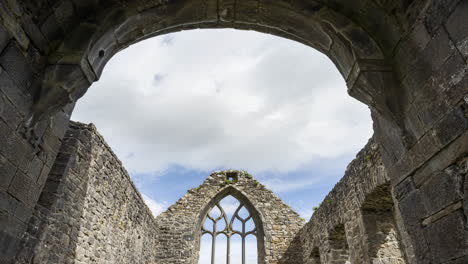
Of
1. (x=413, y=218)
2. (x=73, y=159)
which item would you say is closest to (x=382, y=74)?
(x=413, y=218)

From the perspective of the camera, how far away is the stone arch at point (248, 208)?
40.7 ft

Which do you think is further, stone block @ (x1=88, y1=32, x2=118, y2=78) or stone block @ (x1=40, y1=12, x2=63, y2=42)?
stone block @ (x1=88, y1=32, x2=118, y2=78)

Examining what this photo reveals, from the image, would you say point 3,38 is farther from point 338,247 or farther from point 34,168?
point 338,247

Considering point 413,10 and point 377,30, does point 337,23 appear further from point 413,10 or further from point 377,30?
point 413,10

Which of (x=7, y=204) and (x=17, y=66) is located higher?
(x=17, y=66)

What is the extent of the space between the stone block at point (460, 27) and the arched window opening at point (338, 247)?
7052mm

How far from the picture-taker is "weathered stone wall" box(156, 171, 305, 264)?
11.8m

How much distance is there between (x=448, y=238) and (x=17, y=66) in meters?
3.13

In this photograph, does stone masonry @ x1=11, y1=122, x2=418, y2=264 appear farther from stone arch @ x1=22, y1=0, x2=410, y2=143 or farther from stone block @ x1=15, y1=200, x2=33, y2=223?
stone block @ x1=15, y1=200, x2=33, y2=223

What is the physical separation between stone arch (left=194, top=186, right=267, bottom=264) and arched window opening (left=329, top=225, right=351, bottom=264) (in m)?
4.03

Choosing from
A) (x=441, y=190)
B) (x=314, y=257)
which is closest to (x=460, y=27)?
(x=441, y=190)

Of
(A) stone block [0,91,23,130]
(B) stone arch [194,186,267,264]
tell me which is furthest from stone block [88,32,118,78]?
(B) stone arch [194,186,267,264]

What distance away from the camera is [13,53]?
230 cm

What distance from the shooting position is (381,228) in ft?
20.3
